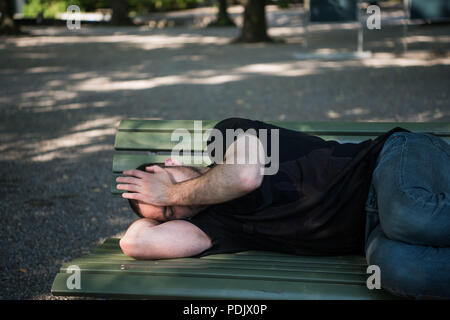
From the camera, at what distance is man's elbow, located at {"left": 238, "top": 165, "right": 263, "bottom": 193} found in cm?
233

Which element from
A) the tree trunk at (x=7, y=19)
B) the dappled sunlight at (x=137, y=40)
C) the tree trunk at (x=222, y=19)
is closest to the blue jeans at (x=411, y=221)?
the dappled sunlight at (x=137, y=40)

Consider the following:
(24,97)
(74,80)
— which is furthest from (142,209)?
(74,80)

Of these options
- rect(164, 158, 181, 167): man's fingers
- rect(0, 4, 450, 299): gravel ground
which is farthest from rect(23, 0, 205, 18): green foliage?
rect(164, 158, 181, 167): man's fingers

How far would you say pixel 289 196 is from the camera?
2420 mm

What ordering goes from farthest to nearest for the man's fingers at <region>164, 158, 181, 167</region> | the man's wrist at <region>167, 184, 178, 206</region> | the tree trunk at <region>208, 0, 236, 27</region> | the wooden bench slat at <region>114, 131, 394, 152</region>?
the tree trunk at <region>208, 0, 236, 27</region>
the wooden bench slat at <region>114, 131, 394, 152</region>
the man's fingers at <region>164, 158, 181, 167</region>
the man's wrist at <region>167, 184, 178, 206</region>

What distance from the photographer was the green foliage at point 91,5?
1046 inches

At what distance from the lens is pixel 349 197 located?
7.75ft

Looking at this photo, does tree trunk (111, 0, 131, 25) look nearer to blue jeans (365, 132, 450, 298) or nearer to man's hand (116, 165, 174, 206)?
man's hand (116, 165, 174, 206)

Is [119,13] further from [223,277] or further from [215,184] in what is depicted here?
[223,277]

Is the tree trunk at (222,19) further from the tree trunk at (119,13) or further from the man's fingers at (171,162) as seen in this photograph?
the man's fingers at (171,162)

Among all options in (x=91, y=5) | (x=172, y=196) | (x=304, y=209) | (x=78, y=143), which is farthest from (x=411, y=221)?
(x=91, y=5)

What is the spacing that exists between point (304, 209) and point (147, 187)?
0.76 metres

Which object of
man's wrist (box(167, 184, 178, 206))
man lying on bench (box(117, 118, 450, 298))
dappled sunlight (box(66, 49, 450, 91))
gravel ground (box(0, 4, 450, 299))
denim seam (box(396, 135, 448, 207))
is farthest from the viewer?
dappled sunlight (box(66, 49, 450, 91))

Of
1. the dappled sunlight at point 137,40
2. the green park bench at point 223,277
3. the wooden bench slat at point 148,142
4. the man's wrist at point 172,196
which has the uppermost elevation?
the dappled sunlight at point 137,40
